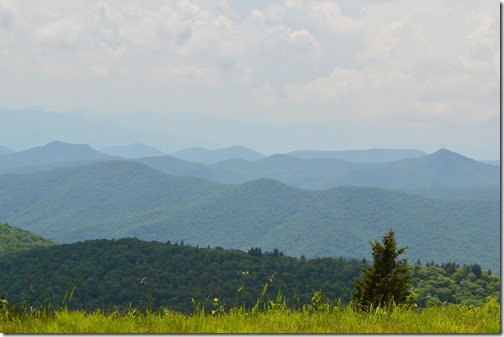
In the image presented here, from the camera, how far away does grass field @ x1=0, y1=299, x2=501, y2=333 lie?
8.28 metres

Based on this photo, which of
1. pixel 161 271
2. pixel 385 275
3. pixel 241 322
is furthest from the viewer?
pixel 161 271

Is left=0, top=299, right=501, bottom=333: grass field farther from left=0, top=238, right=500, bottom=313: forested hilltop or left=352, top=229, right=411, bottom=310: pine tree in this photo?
left=0, top=238, right=500, bottom=313: forested hilltop

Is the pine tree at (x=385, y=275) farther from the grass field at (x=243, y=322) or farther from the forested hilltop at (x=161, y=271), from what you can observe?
the forested hilltop at (x=161, y=271)

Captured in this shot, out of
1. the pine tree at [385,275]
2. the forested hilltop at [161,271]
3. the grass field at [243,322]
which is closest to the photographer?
the grass field at [243,322]

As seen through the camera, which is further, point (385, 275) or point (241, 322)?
point (385, 275)

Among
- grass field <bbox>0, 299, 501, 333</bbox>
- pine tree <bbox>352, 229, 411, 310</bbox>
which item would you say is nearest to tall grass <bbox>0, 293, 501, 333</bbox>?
grass field <bbox>0, 299, 501, 333</bbox>

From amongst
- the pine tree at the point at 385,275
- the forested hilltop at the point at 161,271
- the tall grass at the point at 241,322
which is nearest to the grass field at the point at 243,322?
the tall grass at the point at 241,322

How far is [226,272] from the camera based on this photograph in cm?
16725

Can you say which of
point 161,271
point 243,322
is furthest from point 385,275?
point 161,271

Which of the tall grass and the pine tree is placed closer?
the tall grass

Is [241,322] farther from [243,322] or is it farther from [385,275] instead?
[385,275]

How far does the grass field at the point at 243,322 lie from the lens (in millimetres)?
8281

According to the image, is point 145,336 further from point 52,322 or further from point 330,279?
point 330,279

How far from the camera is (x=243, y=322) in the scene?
8.59 metres
